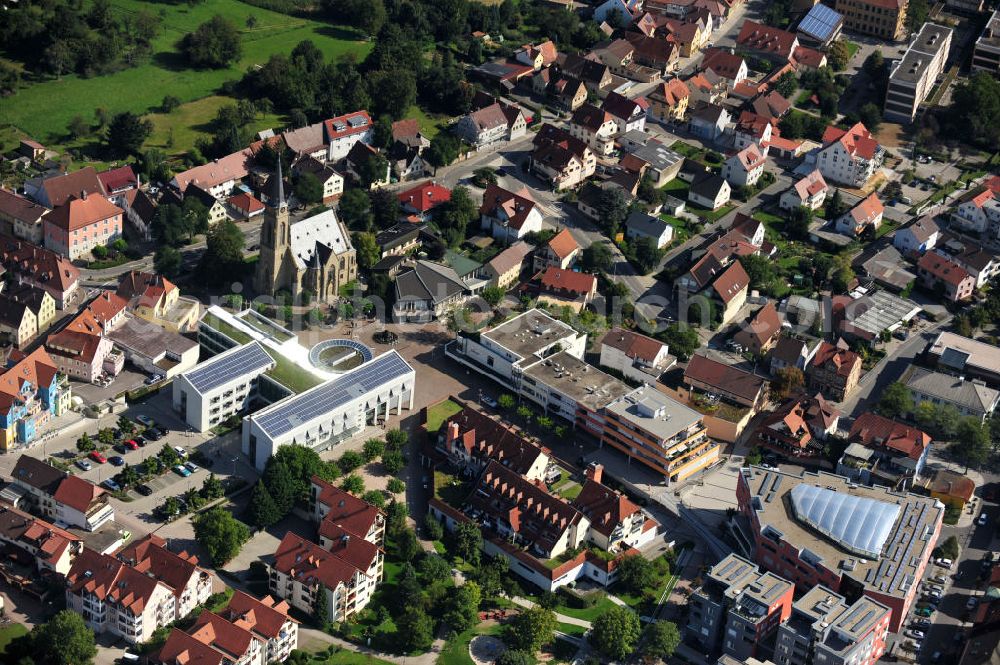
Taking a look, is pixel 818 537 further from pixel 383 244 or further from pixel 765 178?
pixel 765 178

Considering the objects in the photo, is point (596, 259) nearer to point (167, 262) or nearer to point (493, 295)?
point (493, 295)

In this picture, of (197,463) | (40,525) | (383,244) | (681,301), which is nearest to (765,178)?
(681,301)

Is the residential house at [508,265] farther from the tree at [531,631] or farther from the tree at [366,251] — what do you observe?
the tree at [531,631]

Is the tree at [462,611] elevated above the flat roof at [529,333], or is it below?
below

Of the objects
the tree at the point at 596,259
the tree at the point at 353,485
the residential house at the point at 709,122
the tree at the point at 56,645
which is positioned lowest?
the tree at the point at 56,645

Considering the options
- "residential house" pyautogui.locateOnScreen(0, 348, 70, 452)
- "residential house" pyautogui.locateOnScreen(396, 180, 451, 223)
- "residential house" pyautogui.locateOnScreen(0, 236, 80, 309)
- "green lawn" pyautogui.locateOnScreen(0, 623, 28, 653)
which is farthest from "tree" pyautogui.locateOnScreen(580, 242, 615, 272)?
"green lawn" pyautogui.locateOnScreen(0, 623, 28, 653)

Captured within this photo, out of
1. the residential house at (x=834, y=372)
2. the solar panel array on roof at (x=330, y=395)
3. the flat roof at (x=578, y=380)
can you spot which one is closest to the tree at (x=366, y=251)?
the solar panel array on roof at (x=330, y=395)
